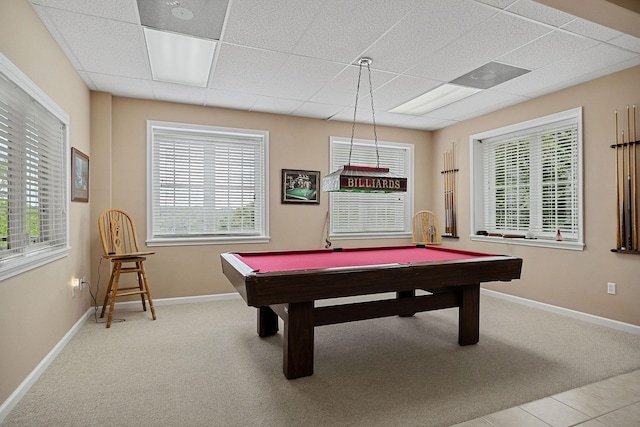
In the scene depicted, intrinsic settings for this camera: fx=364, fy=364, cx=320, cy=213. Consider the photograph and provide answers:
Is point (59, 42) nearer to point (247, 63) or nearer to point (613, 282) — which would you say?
point (247, 63)

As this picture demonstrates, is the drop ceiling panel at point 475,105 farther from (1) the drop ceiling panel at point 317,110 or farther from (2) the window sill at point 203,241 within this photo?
(2) the window sill at point 203,241

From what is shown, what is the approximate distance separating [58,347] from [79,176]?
1667 mm

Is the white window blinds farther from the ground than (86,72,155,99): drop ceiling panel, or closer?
closer

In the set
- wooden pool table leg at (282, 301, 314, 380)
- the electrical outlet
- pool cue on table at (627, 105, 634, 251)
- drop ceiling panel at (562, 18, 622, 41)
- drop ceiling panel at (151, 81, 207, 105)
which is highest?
drop ceiling panel at (151, 81, 207, 105)

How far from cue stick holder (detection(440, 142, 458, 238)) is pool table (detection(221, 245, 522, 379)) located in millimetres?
2204

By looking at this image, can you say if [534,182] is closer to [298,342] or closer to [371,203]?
[371,203]

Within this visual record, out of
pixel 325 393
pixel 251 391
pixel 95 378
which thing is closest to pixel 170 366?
pixel 95 378

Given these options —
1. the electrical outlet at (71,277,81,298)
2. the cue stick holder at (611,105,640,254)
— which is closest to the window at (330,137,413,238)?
the cue stick holder at (611,105,640,254)

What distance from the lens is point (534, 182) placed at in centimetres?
467

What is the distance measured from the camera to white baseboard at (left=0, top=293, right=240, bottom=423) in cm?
214

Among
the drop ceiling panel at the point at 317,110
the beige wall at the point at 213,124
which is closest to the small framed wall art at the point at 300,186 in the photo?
the beige wall at the point at 213,124

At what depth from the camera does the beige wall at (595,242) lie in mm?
3566

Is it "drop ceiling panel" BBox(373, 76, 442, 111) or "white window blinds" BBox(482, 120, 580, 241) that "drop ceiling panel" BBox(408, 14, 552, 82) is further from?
"white window blinds" BBox(482, 120, 580, 241)

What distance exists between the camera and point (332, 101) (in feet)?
15.1
